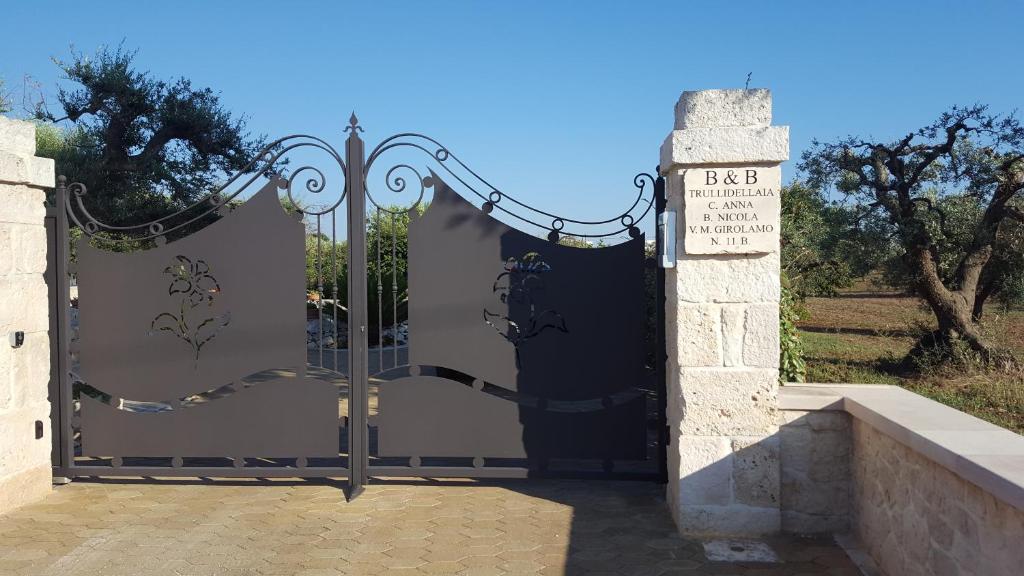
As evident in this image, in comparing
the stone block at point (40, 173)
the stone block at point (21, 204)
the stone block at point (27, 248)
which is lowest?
the stone block at point (27, 248)

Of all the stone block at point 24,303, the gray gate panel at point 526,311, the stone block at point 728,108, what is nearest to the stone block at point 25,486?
the stone block at point 24,303

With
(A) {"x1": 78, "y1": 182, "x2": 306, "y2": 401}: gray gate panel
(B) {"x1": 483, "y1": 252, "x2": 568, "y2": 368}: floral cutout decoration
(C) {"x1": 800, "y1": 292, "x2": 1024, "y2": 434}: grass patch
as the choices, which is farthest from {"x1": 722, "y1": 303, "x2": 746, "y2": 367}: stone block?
(C) {"x1": 800, "y1": 292, "x2": 1024, "y2": 434}: grass patch

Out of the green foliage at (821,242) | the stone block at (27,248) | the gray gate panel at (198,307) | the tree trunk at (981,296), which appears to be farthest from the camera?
the tree trunk at (981,296)

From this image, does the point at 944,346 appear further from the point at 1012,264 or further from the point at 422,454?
the point at 422,454

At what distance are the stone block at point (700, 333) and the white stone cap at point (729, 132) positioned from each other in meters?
0.83

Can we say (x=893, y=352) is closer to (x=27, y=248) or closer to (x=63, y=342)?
(x=63, y=342)

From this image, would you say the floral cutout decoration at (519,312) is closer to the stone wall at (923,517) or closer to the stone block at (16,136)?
the stone wall at (923,517)

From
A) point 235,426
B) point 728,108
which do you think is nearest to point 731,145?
point 728,108

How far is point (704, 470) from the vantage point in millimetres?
4316

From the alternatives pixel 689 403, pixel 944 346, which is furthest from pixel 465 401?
pixel 944 346

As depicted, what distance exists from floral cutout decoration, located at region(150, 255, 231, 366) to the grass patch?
21.9 ft

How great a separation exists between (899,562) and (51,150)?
11.0m

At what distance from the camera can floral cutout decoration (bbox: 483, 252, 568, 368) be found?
16.6ft

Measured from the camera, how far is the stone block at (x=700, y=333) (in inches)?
169
